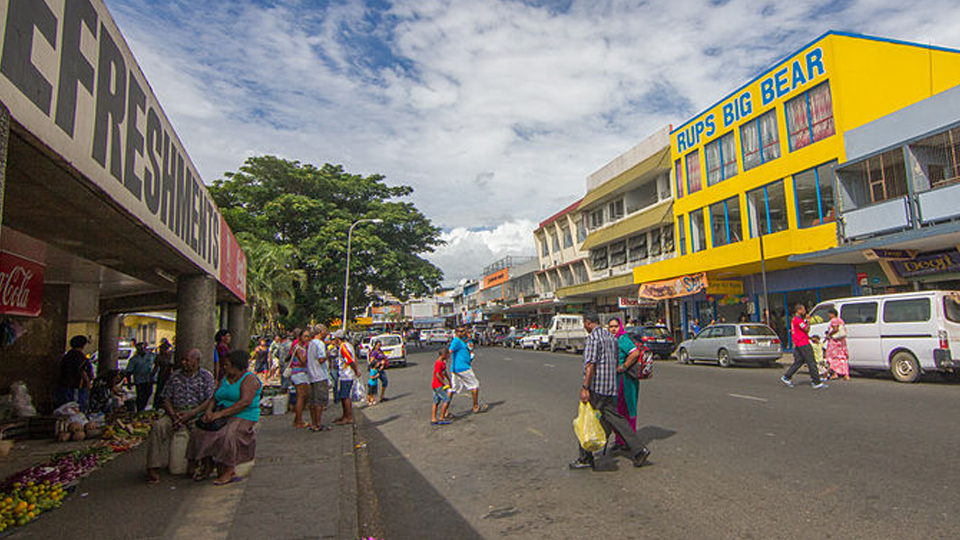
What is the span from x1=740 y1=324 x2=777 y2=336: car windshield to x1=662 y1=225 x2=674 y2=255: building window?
11889 mm

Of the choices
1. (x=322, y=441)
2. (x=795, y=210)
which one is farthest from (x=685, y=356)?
(x=322, y=441)

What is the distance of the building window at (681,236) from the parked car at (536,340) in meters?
10.0

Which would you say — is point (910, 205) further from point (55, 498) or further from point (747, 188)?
point (55, 498)

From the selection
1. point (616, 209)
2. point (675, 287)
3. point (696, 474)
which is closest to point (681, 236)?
point (675, 287)

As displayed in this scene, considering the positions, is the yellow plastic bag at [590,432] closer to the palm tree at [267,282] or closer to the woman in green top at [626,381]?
the woman in green top at [626,381]

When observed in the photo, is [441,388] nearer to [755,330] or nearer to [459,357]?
[459,357]

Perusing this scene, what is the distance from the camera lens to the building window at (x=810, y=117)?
63.8ft

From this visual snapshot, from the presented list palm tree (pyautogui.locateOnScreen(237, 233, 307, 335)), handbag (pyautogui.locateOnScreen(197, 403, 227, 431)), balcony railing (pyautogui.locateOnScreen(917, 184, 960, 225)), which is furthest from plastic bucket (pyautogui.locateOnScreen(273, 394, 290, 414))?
balcony railing (pyautogui.locateOnScreen(917, 184, 960, 225))

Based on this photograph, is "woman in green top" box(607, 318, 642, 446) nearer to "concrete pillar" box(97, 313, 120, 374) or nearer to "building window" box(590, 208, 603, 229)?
"concrete pillar" box(97, 313, 120, 374)

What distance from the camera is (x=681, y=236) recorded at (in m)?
27.8

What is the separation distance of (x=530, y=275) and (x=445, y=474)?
47.8 m

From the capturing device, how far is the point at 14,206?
4.77 m

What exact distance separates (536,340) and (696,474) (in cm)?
3009

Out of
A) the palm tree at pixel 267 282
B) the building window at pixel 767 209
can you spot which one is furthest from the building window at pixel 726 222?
the palm tree at pixel 267 282
